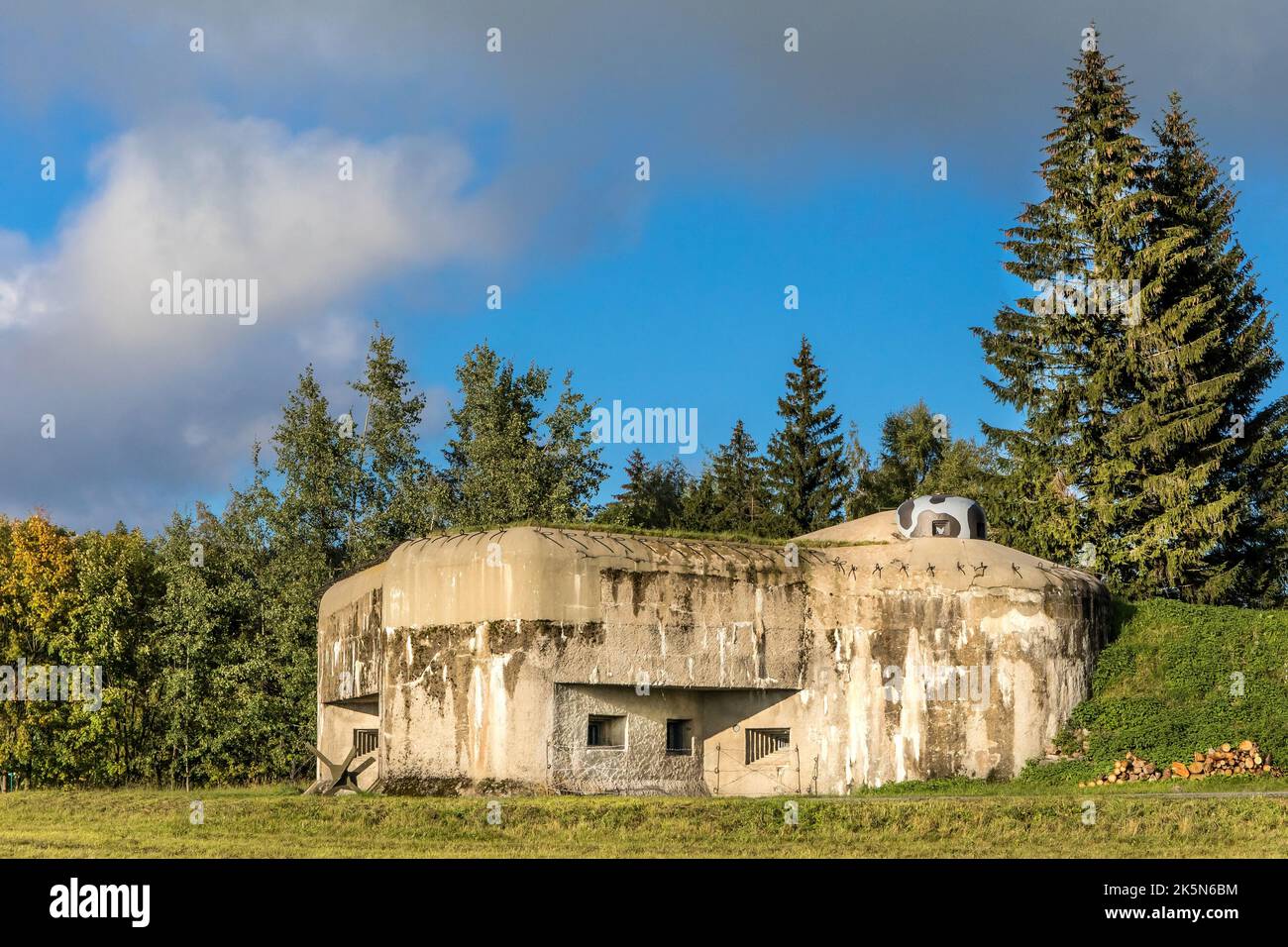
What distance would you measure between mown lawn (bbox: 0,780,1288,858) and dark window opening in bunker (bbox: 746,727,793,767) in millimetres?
5631

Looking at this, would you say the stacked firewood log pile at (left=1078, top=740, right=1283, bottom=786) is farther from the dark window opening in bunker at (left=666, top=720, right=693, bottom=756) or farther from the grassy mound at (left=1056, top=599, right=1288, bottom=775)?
the dark window opening in bunker at (left=666, top=720, right=693, bottom=756)

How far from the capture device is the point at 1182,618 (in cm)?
3538

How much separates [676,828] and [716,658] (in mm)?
8198

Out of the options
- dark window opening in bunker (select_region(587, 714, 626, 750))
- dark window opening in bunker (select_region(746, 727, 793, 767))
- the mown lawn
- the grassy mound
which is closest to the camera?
the mown lawn

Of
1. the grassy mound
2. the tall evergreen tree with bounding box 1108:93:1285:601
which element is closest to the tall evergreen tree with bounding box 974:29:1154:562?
the tall evergreen tree with bounding box 1108:93:1285:601

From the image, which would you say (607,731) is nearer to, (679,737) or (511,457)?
(679,737)

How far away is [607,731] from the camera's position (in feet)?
102

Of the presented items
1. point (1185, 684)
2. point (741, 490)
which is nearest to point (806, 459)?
point (741, 490)

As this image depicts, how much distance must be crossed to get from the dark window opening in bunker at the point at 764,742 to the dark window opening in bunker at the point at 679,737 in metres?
1.42

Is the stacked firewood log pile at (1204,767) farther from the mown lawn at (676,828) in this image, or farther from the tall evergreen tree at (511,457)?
the tall evergreen tree at (511,457)

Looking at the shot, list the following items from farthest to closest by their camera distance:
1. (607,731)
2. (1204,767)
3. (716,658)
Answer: (716,658) → (1204,767) → (607,731)

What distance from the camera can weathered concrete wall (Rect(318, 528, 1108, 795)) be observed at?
3005 cm

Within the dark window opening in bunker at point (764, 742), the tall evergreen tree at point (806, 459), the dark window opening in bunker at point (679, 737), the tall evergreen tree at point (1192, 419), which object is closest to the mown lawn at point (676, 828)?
the dark window opening in bunker at point (679, 737)

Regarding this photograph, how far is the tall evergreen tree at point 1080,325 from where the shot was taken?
1752 inches
